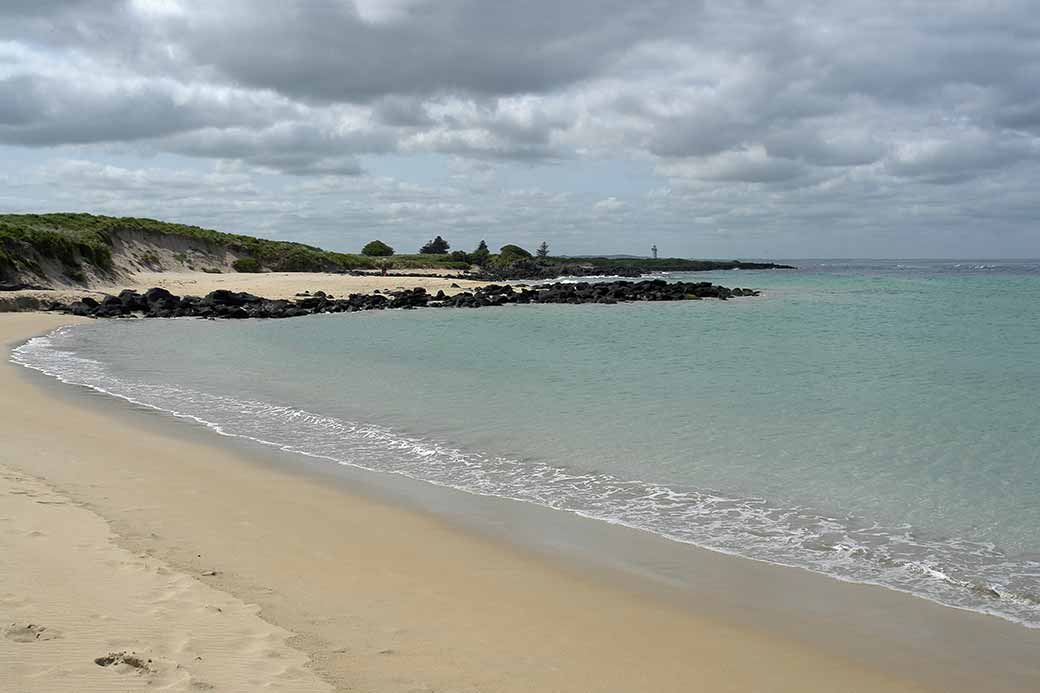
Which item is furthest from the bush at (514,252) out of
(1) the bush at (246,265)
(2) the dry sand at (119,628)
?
(2) the dry sand at (119,628)

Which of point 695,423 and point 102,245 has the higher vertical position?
point 102,245

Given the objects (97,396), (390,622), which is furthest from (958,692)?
(97,396)

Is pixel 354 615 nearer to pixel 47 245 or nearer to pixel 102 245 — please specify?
pixel 47 245

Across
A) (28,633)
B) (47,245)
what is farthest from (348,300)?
(28,633)

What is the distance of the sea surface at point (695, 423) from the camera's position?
741 cm

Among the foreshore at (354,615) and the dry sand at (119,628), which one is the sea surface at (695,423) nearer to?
the foreshore at (354,615)

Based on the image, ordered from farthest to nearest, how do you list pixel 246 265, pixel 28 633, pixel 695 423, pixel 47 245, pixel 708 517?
1. pixel 246 265
2. pixel 47 245
3. pixel 695 423
4. pixel 708 517
5. pixel 28 633

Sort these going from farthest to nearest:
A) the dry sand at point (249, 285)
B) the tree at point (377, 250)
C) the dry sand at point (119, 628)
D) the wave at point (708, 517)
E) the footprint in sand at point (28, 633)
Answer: the tree at point (377, 250)
the dry sand at point (249, 285)
the wave at point (708, 517)
the footprint in sand at point (28, 633)
the dry sand at point (119, 628)

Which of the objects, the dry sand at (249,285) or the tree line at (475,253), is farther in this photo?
the tree line at (475,253)

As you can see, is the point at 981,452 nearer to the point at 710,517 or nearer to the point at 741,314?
the point at 710,517

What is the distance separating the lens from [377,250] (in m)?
98.1

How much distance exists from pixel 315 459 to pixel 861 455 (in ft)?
22.0

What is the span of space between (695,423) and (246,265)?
2350 inches

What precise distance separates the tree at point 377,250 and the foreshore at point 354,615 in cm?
9173
